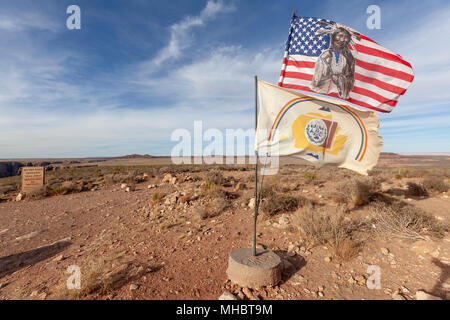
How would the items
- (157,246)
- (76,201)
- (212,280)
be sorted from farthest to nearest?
(76,201), (157,246), (212,280)

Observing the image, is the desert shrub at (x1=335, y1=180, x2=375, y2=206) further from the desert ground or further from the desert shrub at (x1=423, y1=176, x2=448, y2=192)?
the desert shrub at (x1=423, y1=176, x2=448, y2=192)

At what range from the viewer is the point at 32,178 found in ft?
42.8

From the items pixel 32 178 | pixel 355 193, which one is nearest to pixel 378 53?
pixel 355 193

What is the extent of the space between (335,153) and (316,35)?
2.33 meters

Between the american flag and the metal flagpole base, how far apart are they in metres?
3.22

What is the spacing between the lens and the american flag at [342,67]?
4152mm

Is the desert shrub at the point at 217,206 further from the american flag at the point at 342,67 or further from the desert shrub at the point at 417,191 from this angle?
the desert shrub at the point at 417,191

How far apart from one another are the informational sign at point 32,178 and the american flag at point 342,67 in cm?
1516

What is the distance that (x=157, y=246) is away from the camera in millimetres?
5422

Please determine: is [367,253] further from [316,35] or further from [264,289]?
[316,35]

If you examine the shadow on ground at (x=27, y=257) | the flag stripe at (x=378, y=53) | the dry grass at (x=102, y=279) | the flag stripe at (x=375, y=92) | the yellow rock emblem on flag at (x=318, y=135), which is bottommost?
the shadow on ground at (x=27, y=257)

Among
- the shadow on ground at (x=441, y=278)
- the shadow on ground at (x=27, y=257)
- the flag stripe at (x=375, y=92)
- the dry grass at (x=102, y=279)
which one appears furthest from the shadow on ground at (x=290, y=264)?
the shadow on ground at (x=27, y=257)

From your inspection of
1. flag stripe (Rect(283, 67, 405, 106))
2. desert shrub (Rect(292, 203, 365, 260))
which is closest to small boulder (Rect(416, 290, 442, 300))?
desert shrub (Rect(292, 203, 365, 260))
